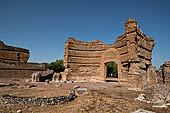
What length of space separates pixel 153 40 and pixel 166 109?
40.9ft

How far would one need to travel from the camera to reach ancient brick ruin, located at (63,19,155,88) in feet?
38.2

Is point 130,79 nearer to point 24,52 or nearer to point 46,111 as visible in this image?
point 46,111

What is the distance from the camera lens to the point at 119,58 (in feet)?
48.4

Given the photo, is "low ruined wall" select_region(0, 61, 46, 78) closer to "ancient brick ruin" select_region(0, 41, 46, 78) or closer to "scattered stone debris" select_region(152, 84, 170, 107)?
"ancient brick ruin" select_region(0, 41, 46, 78)

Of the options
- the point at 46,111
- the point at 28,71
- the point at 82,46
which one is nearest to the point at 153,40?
the point at 82,46

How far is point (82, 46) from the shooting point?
65.6 feet

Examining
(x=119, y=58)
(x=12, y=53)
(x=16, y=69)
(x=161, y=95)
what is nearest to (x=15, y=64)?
(x=16, y=69)

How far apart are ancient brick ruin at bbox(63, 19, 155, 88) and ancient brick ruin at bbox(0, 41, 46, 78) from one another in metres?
7.02

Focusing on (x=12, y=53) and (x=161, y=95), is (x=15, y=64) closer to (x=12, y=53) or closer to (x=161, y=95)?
(x=12, y=53)

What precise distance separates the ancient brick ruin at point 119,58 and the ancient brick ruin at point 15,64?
7023mm

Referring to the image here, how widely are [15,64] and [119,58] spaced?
17.1 meters

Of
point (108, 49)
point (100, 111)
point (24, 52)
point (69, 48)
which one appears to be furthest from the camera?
point (24, 52)

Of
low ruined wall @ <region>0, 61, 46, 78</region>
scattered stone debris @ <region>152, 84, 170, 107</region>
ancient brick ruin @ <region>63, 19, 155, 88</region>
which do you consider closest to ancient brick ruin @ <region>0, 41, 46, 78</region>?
low ruined wall @ <region>0, 61, 46, 78</region>

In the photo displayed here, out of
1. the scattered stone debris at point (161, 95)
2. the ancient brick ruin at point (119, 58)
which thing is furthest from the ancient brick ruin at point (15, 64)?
the scattered stone debris at point (161, 95)
